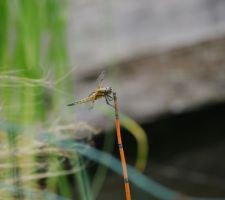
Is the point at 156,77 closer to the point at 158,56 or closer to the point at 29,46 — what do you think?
the point at 158,56

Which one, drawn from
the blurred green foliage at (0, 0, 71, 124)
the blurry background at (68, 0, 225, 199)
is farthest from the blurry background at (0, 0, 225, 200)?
the blurred green foliage at (0, 0, 71, 124)

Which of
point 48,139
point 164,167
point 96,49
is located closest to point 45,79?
point 48,139

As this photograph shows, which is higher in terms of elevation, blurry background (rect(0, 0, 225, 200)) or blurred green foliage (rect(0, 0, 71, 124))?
blurry background (rect(0, 0, 225, 200))

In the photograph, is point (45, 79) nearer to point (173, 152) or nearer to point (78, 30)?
point (78, 30)

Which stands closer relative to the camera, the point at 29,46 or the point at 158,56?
the point at 29,46

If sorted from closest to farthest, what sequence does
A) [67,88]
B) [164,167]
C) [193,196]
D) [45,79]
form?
[45,79] < [67,88] < [193,196] < [164,167]

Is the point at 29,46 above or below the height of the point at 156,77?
below

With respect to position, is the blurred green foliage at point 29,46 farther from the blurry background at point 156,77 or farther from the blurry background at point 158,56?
the blurry background at point 158,56

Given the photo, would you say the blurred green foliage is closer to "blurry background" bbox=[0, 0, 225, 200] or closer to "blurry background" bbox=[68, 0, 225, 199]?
"blurry background" bbox=[0, 0, 225, 200]

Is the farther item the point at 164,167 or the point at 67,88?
the point at 164,167

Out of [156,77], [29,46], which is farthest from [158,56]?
[29,46]

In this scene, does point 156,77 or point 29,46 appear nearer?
point 29,46
